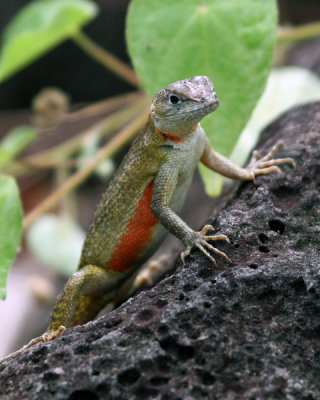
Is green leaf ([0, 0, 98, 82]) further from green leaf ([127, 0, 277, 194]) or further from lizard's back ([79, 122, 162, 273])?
lizard's back ([79, 122, 162, 273])

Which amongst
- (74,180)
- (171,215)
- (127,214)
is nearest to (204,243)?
(171,215)

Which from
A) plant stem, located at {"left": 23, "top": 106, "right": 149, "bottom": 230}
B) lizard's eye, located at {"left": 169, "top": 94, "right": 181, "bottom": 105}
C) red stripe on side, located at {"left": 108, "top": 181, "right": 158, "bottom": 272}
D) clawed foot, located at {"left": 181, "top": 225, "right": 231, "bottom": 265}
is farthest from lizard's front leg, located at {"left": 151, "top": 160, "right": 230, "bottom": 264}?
plant stem, located at {"left": 23, "top": 106, "right": 149, "bottom": 230}

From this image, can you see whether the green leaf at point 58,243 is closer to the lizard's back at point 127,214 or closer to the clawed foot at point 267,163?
the lizard's back at point 127,214

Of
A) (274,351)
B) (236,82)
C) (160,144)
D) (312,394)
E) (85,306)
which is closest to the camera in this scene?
(312,394)

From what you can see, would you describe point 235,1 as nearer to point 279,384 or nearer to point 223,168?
point 223,168

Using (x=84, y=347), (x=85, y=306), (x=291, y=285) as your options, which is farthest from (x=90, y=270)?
(x=291, y=285)

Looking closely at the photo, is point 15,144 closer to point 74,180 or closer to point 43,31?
point 74,180

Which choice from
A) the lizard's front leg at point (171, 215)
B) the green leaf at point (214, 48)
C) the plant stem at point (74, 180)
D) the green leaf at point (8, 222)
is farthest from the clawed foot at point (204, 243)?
the plant stem at point (74, 180)
